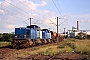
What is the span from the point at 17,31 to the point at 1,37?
47.4 m

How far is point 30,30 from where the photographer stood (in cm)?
3416

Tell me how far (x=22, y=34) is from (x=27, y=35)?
4.91 feet

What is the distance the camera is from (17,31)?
1291 inches

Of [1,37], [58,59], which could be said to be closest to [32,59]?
[58,59]

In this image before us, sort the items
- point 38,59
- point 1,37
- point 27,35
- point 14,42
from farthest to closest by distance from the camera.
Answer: point 1,37 < point 27,35 < point 14,42 < point 38,59

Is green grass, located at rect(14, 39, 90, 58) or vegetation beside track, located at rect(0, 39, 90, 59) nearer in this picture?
vegetation beside track, located at rect(0, 39, 90, 59)

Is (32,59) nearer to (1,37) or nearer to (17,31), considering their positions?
(17,31)

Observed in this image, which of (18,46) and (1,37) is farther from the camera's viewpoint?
(1,37)

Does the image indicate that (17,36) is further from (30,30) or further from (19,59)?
(19,59)

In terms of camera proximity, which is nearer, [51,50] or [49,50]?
[49,50]

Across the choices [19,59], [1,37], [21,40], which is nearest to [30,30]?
[21,40]

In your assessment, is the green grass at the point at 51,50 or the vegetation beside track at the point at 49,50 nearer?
the vegetation beside track at the point at 49,50

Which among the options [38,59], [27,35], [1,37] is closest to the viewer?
[38,59]

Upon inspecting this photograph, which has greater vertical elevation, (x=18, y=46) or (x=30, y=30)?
(x=30, y=30)
